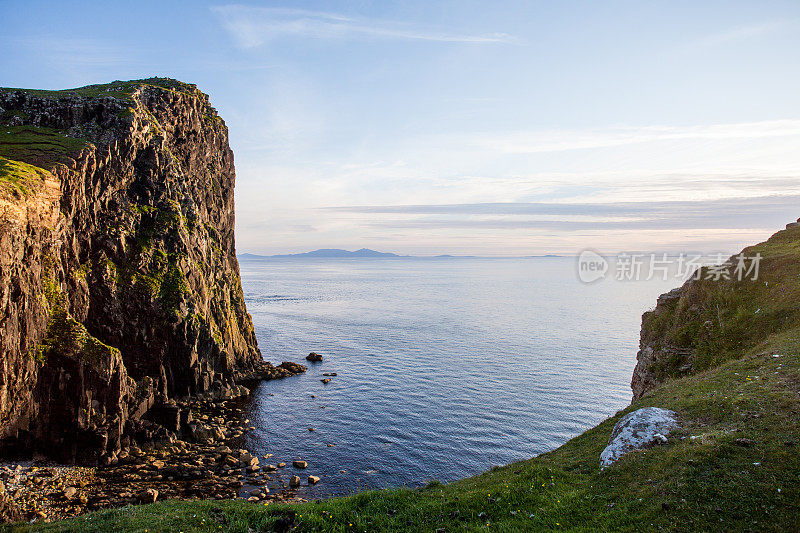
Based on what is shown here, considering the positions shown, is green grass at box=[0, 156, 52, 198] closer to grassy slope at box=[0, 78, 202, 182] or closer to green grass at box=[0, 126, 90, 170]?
grassy slope at box=[0, 78, 202, 182]

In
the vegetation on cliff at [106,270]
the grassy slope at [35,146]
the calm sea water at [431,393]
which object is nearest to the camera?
the vegetation on cliff at [106,270]

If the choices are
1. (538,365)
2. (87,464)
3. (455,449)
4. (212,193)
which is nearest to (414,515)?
(455,449)

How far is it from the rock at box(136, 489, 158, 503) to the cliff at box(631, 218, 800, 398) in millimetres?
44684

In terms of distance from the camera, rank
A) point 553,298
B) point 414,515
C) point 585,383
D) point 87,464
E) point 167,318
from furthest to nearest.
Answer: point 553,298 → point 585,383 → point 167,318 → point 87,464 → point 414,515

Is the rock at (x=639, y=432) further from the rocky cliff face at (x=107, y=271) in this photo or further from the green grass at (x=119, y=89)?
the green grass at (x=119, y=89)

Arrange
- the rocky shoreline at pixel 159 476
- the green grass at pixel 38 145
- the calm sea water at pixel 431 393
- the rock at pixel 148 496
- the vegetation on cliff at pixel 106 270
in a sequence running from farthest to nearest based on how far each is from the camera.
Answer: the green grass at pixel 38 145, the calm sea water at pixel 431 393, the vegetation on cliff at pixel 106 270, the rock at pixel 148 496, the rocky shoreline at pixel 159 476

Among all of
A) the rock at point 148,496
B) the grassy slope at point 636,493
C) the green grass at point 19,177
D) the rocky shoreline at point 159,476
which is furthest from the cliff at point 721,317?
the green grass at point 19,177

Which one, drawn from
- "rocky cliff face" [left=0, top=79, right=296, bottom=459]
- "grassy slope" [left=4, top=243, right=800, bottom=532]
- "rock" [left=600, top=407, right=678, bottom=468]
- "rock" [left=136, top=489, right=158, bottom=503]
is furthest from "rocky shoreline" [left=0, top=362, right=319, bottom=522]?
"rock" [left=600, top=407, right=678, bottom=468]

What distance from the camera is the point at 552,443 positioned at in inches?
1939

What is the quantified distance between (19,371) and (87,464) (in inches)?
454

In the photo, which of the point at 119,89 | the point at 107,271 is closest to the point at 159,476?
the point at 107,271

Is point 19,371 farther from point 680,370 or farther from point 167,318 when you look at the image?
point 680,370

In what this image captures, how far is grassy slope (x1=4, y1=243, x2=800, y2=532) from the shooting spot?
14.0 meters

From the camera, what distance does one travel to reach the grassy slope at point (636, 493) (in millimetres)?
14047
